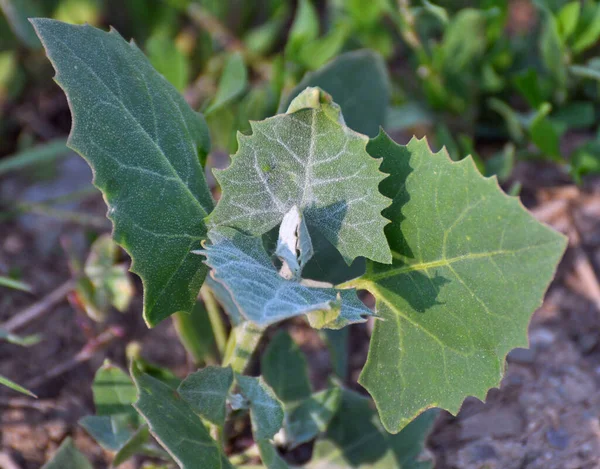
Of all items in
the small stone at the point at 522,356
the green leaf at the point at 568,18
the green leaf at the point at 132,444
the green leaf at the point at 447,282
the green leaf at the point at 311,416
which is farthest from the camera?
the green leaf at the point at 568,18

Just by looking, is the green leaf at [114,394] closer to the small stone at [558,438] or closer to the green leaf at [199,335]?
the green leaf at [199,335]

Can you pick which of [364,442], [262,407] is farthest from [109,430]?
[364,442]

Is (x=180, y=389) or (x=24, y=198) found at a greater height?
(x=180, y=389)

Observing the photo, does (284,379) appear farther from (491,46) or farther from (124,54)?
(491,46)

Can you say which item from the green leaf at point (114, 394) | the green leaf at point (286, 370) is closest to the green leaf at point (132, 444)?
the green leaf at point (114, 394)

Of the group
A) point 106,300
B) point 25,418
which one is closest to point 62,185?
point 106,300

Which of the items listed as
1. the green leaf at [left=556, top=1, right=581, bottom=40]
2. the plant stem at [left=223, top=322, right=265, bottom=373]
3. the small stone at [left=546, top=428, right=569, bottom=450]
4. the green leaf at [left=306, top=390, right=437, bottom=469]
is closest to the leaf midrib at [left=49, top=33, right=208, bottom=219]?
the plant stem at [left=223, top=322, right=265, bottom=373]

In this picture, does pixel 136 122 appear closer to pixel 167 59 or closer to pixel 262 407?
pixel 262 407
